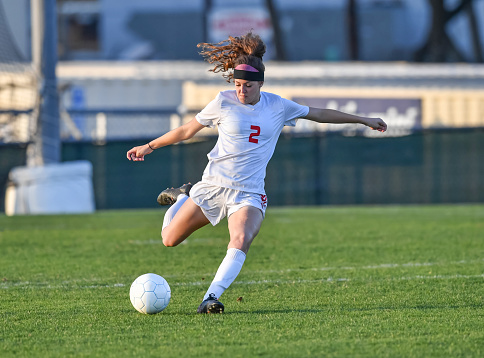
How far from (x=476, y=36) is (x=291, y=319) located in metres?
30.5

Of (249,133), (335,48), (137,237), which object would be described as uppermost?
(335,48)

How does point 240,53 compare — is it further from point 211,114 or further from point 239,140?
point 239,140

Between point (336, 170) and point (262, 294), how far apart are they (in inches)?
505

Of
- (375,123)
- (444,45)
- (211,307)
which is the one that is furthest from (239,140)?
(444,45)

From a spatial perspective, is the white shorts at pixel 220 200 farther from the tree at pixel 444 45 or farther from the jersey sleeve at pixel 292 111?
the tree at pixel 444 45

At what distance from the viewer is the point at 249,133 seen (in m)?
6.25

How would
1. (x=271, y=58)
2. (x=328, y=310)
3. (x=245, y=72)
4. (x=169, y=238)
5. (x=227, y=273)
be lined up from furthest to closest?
(x=271, y=58), (x=169, y=238), (x=245, y=72), (x=227, y=273), (x=328, y=310)

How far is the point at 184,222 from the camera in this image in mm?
6559

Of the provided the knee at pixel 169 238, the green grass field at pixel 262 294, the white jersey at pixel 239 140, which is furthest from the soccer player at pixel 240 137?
the green grass field at pixel 262 294

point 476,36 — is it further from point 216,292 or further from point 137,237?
point 216,292

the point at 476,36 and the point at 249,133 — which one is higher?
the point at 476,36

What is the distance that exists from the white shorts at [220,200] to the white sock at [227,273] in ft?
1.36

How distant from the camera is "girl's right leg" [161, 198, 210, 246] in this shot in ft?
21.4

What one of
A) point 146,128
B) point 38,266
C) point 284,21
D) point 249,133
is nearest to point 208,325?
point 249,133
